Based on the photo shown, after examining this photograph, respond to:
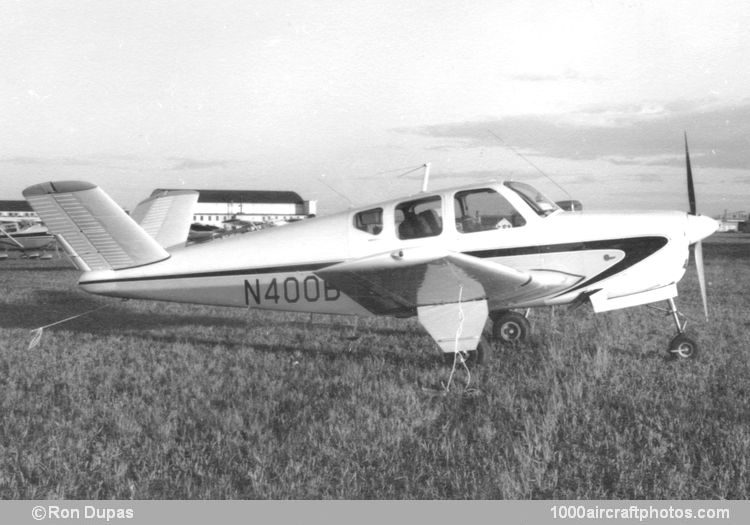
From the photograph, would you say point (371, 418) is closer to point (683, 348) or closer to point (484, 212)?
point (484, 212)

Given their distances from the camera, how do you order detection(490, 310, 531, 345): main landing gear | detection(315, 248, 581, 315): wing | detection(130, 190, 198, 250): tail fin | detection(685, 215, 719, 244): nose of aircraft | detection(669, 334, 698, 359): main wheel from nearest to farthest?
detection(315, 248, 581, 315): wing < detection(669, 334, 698, 359): main wheel < detection(685, 215, 719, 244): nose of aircraft < detection(490, 310, 531, 345): main landing gear < detection(130, 190, 198, 250): tail fin

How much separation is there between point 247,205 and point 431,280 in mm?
100628

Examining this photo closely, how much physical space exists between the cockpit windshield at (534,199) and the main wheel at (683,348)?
199 centimetres

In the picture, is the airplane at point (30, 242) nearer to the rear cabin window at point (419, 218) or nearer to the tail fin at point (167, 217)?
the tail fin at point (167, 217)

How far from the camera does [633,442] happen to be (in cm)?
423

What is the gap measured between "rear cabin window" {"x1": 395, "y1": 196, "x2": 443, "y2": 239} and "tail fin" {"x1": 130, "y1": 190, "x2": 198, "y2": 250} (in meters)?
3.82

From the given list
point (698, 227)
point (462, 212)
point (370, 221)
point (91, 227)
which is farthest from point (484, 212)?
point (91, 227)

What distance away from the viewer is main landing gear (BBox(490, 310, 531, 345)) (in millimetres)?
7879

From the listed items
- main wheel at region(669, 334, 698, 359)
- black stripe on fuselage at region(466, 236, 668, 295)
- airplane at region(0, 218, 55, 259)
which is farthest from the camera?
airplane at region(0, 218, 55, 259)

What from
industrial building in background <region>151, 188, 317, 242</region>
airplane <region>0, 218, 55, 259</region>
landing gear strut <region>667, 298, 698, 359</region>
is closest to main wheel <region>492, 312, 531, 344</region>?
landing gear strut <region>667, 298, 698, 359</region>

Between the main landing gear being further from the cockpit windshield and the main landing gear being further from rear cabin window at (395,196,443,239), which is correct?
rear cabin window at (395,196,443,239)

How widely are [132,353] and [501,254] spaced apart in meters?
4.72

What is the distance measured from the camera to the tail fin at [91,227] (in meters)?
7.30

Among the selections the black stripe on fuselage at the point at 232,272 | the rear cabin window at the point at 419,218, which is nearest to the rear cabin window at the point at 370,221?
the rear cabin window at the point at 419,218
